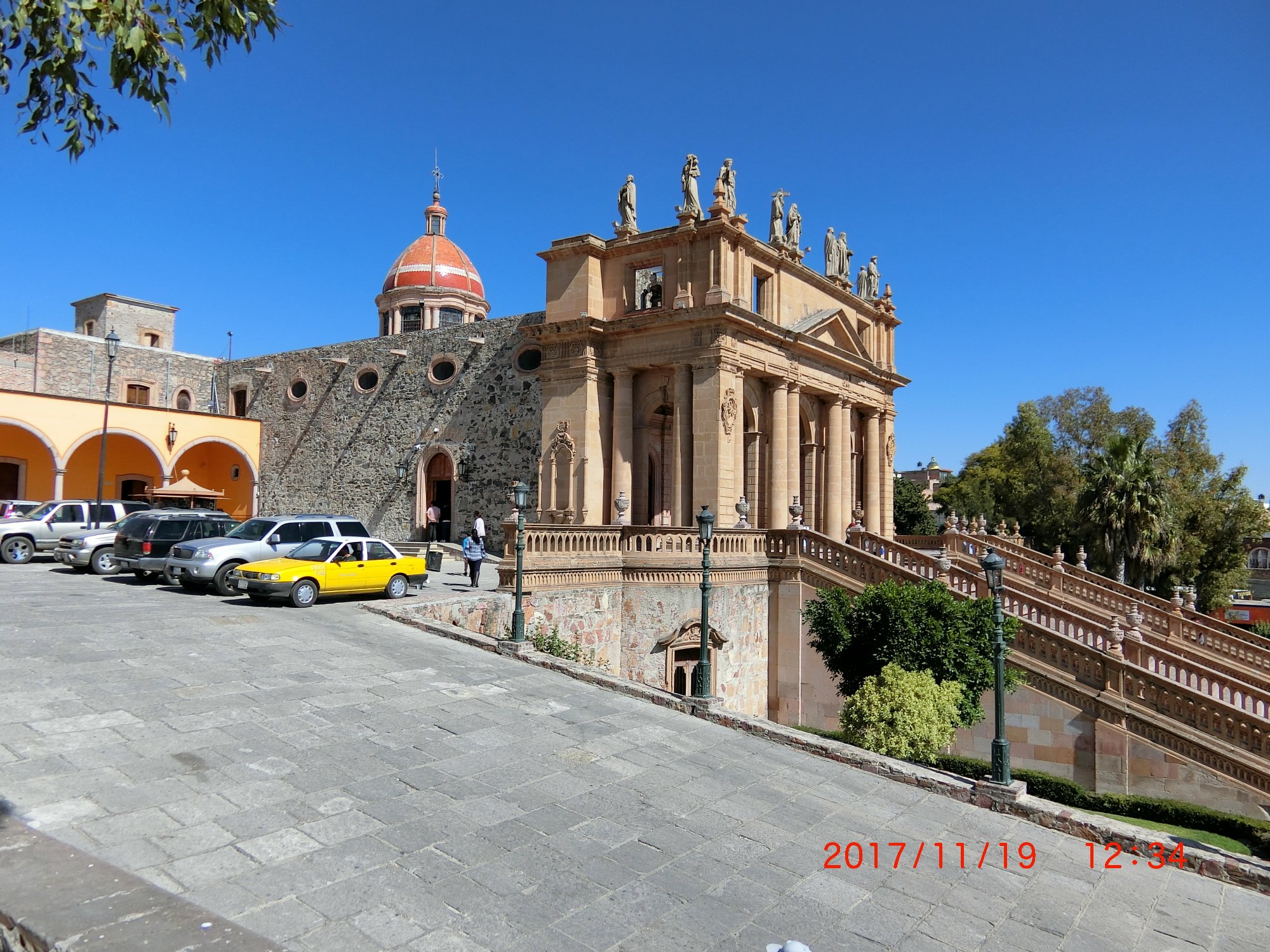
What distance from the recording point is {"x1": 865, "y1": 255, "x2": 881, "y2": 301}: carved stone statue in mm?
33000

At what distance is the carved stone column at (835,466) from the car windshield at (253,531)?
18.5 m

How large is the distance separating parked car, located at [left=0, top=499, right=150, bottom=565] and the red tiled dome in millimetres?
21856

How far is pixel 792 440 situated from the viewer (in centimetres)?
2627

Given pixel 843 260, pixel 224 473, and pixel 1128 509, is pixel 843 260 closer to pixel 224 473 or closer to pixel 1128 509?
pixel 1128 509

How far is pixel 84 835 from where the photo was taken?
6.11 m

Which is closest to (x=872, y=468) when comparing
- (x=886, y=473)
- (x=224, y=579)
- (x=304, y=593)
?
(x=886, y=473)

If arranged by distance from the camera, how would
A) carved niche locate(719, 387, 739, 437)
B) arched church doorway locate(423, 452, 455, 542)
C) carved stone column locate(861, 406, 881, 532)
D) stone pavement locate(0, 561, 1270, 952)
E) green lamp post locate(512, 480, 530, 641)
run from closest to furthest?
stone pavement locate(0, 561, 1270, 952)
green lamp post locate(512, 480, 530, 641)
carved niche locate(719, 387, 739, 437)
arched church doorway locate(423, 452, 455, 542)
carved stone column locate(861, 406, 881, 532)

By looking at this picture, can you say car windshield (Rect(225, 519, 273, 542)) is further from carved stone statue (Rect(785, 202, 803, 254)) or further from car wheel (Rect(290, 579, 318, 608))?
carved stone statue (Rect(785, 202, 803, 254))

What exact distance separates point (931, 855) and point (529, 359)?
75.6 ft

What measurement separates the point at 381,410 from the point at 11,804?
28.1m

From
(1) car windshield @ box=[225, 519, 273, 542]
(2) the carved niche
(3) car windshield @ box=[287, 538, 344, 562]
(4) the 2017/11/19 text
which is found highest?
(2) the carved niche

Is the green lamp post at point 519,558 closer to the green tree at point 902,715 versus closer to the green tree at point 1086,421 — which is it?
the green tree at point 902,715
